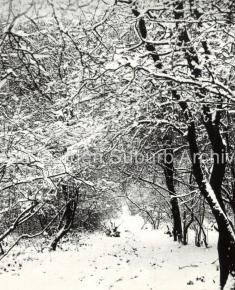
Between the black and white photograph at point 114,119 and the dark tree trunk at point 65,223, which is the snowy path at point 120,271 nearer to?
the black and white photograph at point 114,119

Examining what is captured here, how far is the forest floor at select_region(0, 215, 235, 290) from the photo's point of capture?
36.5 ft

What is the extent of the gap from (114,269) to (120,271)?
46cm

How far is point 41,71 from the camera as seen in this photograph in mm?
2828

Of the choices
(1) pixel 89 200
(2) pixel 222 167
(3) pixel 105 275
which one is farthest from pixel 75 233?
(2) pixel 222 167

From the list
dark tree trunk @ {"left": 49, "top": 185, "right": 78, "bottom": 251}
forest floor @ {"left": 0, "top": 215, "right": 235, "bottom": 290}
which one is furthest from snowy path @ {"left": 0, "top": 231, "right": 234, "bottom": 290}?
dark tree trunk @ {"left": 49, "top": 185, "right": 78, "bottom": 251}

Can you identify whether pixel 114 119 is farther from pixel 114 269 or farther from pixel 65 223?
pixel 65 223

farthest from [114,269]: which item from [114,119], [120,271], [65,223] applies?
[114,119]

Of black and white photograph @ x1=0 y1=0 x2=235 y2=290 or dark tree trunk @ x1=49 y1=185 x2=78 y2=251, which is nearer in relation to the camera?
black and white photograph @ x1=0 y1=0 x2=235 y2=290

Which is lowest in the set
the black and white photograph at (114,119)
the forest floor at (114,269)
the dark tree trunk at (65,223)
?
the forest floor at (114,269)

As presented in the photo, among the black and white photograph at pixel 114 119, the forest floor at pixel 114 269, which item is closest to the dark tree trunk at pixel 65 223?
the black and white photograph at pixel 114 119

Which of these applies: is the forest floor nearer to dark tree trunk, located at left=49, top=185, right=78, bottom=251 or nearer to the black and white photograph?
the black and white photograph

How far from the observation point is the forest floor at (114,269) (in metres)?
11.1

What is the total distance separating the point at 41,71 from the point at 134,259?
13.8 m

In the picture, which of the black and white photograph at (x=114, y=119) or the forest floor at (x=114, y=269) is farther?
the forest floor at (x=114, y=269)
